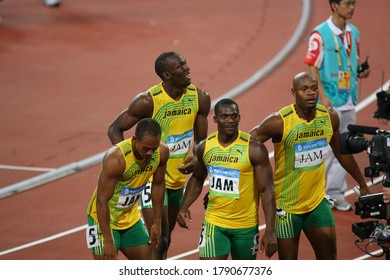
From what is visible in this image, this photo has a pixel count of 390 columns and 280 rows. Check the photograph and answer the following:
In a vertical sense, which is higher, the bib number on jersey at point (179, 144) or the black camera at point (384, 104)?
the black camera at point (384, 104)

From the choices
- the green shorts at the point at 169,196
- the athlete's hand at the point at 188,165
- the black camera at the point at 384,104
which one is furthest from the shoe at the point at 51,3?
the athlete's hand at the point at 188,165

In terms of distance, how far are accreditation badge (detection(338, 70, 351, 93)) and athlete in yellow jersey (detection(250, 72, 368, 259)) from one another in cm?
258

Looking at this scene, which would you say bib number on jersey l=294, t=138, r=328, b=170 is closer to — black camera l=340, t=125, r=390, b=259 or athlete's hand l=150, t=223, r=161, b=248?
black camera l=340, t=125, r=390, b=259

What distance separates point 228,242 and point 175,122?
152 cm

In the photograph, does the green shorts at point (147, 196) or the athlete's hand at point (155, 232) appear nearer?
the athlete's hand at point (155, 232)

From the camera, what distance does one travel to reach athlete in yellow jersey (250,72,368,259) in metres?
9.04

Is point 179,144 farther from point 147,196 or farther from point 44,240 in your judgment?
point 44,240

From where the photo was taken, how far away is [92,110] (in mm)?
15656

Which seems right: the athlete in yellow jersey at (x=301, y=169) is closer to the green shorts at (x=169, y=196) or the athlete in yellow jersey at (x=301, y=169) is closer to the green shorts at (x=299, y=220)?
the green shorts at (x=299, y=220)

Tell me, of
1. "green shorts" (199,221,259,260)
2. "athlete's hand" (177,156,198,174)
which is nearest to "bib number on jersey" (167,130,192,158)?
"athlete's hand" (177,156,198,174)

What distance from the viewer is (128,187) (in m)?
8.79

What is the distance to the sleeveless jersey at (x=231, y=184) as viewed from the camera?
340 inches

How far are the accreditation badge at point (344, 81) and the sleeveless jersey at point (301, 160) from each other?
8.44 ft

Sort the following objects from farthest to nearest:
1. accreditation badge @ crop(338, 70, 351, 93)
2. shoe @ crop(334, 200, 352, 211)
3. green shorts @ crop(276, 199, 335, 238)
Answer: shoe @ crop(334, 200, 352, 211), accreditation badge @ crop(338, 70, 351, 93), green shorts @ crop(276, 199, 335, 238)
